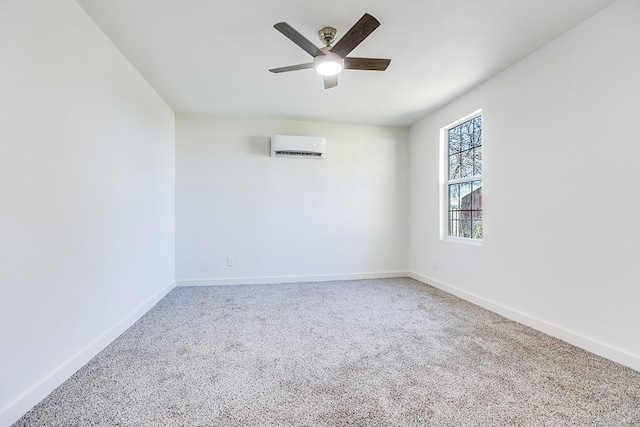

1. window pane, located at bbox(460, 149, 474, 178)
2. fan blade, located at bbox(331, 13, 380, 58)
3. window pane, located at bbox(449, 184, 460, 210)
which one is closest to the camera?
fan blade, located at bbox(331, 13, 380, 58)

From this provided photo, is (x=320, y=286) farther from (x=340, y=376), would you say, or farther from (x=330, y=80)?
(x=330, y=80)

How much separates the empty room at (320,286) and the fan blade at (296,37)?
0.02 m

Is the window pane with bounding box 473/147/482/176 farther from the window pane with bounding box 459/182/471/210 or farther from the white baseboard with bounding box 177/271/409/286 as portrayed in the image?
the white baseboard with bounding box 177/271/409/286

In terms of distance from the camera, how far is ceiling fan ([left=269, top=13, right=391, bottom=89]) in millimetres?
1793

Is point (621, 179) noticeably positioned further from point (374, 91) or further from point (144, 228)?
point (144, 228)

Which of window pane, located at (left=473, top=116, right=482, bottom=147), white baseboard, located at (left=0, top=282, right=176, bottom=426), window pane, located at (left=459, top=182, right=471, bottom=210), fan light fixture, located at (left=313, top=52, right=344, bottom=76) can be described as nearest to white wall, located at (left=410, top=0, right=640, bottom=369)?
window pane, located at (left=473, top=116, right=482, bottom=147)

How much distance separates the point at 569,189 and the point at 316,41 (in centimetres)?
231

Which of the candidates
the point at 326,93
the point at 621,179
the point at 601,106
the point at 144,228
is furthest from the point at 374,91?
Answer: the point at 144,228

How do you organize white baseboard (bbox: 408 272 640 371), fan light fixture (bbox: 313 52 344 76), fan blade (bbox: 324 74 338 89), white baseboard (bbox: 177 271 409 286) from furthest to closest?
white baseboard (bbox: 177 271 409 286), fan blade (bbox: 324 74 338 89), fan light fixture (bbox: 313 52 344 76), white baseboard (bbox: 408 272 640 371)

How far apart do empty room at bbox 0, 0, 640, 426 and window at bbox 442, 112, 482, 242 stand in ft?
0.09

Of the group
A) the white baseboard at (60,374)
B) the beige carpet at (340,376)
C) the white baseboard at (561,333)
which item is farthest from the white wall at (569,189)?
the white baseboard at (60,374)

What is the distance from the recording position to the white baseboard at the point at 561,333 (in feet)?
6.09

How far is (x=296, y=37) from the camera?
6.24 feet

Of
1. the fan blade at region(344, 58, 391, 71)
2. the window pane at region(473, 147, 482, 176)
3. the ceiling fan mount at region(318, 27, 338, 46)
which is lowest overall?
the window pane at region(473, 147, 482, 176)
